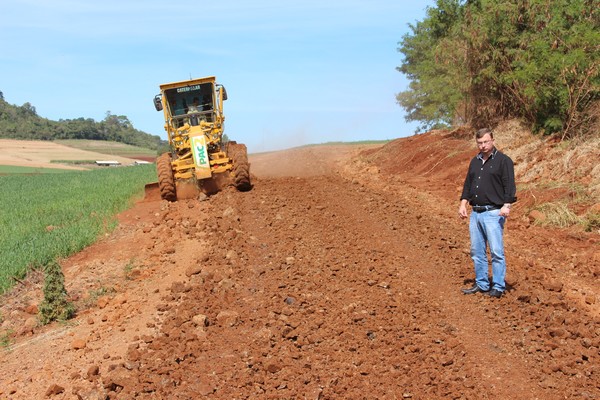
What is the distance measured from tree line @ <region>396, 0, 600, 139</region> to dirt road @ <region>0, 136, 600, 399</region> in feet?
15.4

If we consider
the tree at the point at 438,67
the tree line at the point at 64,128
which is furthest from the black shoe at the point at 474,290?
the tree line at the point at 64,128

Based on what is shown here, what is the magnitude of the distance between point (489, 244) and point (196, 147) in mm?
8774

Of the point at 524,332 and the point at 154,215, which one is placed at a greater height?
the point at 154,215

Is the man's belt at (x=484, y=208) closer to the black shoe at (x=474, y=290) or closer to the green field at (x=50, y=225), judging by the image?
the black shoe at (x=474, y=290)

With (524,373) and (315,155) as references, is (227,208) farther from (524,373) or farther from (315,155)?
(315,155)

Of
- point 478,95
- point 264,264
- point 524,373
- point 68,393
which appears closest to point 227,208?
point 264,264

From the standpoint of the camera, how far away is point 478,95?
59.8 feet

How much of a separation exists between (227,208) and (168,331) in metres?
5.99

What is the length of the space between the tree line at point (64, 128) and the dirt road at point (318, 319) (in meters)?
87.3

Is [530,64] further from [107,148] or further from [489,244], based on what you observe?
[107,148]

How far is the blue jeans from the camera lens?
618 cm

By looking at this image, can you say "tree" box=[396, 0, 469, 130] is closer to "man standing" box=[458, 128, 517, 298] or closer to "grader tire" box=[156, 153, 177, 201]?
"grader tire" box=[156, 153, 177, 201]

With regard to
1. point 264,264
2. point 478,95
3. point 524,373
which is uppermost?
point 478,95

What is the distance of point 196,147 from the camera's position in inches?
535
